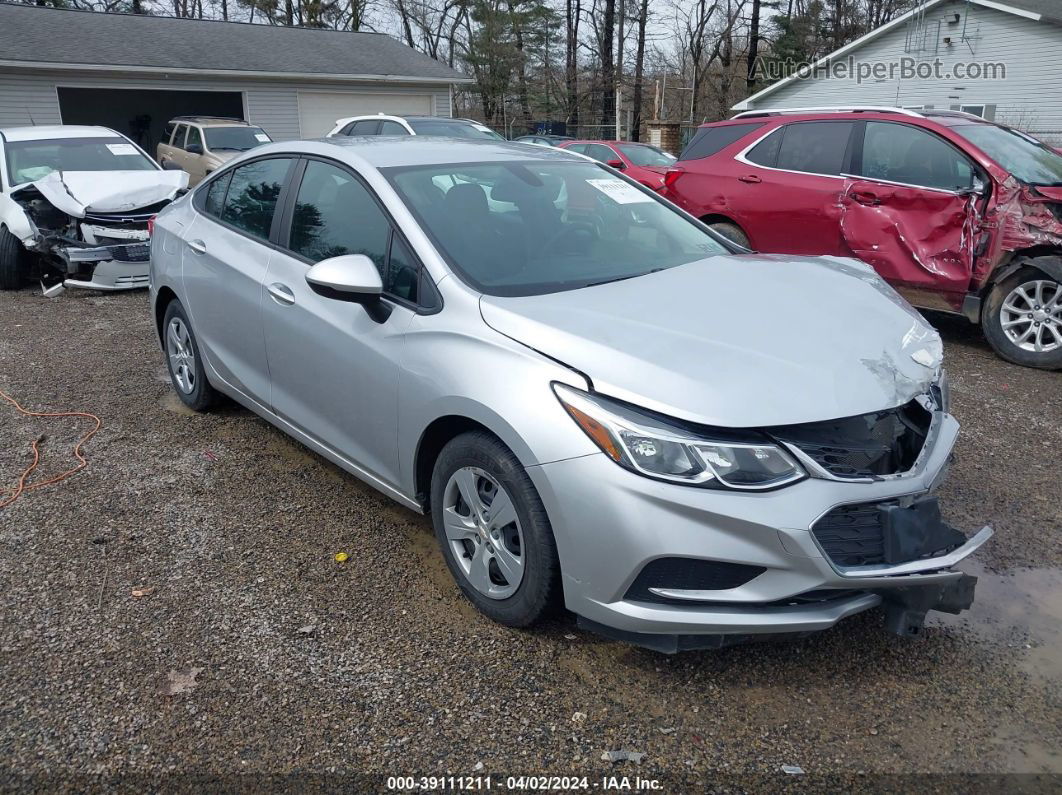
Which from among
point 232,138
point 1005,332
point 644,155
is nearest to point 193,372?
point 1005,332

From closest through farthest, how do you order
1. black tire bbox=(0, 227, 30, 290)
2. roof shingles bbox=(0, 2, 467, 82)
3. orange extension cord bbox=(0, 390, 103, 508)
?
orange extension cord bbox=(0, 390, 103, 508)
black tire bbox=(0, 227, 30, 290)
roof shingles bbox=(0, 2, 467, 82)

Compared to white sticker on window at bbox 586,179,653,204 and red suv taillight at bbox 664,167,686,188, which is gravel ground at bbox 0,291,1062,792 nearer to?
white sticker on window at bbox 586,179,653,204

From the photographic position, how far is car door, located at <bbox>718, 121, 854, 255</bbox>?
7.09 meters

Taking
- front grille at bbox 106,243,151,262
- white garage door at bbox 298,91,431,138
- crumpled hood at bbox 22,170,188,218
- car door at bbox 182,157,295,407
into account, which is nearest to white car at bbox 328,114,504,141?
crumpled hood at bbox 22,170,188,218

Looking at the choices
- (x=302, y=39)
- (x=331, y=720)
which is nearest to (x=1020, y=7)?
(x=302, y=39)

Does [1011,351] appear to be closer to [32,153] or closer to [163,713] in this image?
[163,713]

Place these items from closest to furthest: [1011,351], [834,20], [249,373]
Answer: [249,373]
[1011,351]
[834,20]

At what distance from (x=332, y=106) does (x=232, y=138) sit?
25.2 ft

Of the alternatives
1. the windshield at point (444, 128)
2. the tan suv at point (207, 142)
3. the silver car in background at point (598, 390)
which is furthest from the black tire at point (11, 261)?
the tan suv at point (207, 142)

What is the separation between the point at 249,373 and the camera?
4.30 meters

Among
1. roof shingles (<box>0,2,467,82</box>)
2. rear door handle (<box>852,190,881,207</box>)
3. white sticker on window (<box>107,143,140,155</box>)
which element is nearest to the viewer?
rear door handle (<box>852,190,881,207</box>)

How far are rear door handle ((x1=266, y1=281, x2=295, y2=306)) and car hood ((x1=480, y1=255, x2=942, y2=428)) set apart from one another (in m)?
1.18

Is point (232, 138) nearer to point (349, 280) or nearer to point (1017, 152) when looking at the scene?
point (1017, 152)

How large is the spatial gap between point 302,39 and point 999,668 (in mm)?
26785
